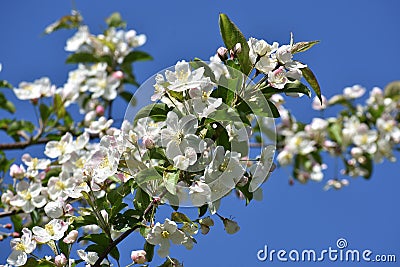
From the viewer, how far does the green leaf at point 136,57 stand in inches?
123

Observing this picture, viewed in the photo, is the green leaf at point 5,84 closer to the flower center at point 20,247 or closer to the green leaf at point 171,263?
the flower center at point 20,247

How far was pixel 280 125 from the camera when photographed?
3.85 metres

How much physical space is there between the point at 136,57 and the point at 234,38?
170cm

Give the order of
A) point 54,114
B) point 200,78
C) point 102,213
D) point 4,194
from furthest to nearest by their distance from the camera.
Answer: point 54,114, point 4,194, point 102,213, point 200,78

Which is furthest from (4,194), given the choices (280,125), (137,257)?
(280,125)

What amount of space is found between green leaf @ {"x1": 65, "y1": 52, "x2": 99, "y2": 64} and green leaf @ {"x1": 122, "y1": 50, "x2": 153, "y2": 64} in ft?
0.56

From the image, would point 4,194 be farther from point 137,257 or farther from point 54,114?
point 137,257

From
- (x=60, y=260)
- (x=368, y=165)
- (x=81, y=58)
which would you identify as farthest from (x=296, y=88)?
(x=368, y=165)

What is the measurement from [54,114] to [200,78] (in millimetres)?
1497

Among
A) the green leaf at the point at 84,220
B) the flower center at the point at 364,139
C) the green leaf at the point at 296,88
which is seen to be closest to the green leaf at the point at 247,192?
the green leaf at the point at 296,88

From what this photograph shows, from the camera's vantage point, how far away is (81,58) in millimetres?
3139

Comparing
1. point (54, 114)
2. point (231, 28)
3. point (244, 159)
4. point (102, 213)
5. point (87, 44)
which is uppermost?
point (87, 44)

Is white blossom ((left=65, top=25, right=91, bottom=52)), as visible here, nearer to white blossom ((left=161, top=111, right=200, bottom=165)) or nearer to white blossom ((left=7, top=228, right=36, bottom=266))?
white blossom ((left=7, top=228, right=36, bottom=266))

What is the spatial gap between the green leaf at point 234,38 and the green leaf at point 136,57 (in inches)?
65.2
